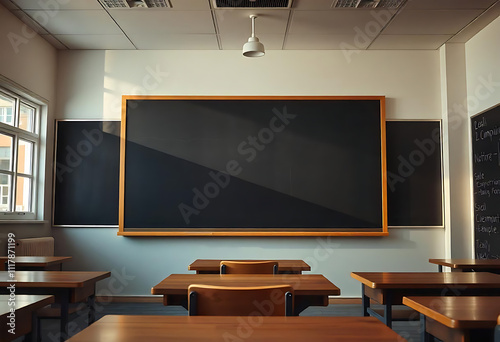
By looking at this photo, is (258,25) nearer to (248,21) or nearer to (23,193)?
(248,21)

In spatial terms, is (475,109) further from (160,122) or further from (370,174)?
(160,122)

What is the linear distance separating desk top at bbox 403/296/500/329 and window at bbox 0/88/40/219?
4.35 meters

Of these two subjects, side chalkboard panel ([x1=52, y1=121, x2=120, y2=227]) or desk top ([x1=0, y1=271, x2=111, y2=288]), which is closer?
desk top ([x1=0, y1=271, x2=111, y2=288])

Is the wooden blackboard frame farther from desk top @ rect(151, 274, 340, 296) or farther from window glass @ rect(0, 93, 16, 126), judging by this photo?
desk top @ rect(151, 274, 340, 296)

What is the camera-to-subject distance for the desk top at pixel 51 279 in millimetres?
2615

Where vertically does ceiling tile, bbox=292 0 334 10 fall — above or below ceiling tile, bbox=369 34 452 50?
above

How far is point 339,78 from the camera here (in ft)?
19.5

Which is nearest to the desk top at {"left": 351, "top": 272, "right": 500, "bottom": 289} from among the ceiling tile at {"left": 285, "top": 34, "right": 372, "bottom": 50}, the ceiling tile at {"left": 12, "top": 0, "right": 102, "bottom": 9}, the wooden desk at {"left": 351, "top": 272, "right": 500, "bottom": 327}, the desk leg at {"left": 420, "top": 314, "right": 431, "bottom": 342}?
the wooden desk at {"left": 351, "top": 272, "right": 500, "bottom": 327}

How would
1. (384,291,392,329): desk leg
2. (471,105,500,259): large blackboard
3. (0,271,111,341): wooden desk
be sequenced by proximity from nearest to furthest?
(0,271,111,341): wooden desk, (384,291,392,329): desk leg, (471,105,500,259): large blackboard

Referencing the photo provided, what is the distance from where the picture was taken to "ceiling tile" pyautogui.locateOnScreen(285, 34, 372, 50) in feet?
18.3

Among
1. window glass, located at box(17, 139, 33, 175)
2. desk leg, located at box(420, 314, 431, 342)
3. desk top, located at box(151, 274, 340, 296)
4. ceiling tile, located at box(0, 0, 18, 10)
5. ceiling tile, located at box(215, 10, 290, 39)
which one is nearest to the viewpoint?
desk leg, located at box(420, 314, 431, 342)

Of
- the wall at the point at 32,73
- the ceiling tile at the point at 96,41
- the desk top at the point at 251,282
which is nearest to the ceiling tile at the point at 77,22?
the ceiling tile at the point at 96,41

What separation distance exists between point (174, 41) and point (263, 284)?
3766 millimetres

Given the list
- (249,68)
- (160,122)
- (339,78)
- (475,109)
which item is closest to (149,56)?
(160,122)
